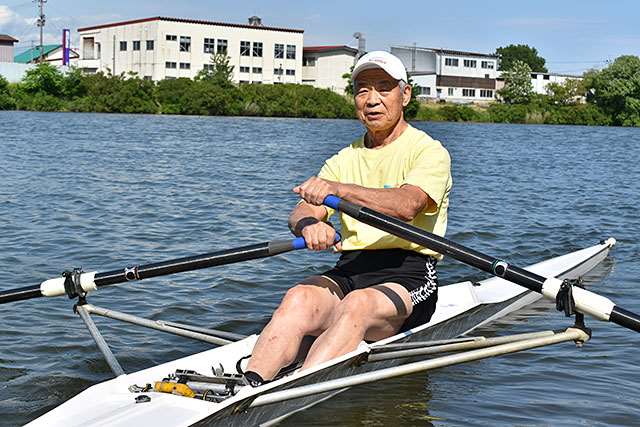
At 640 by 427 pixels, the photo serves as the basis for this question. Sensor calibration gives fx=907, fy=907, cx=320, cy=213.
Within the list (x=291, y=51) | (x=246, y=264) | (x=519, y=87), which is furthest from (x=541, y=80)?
(x=246, y=264)

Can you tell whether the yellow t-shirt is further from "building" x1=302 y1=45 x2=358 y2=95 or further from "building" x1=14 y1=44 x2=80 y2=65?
"building" x1=14 y1=44 x2=80 y2=65

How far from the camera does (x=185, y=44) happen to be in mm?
79250

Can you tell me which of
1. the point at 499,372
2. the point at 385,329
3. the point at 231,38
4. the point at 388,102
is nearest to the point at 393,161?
the point at 388,102

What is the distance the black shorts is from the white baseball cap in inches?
44.5

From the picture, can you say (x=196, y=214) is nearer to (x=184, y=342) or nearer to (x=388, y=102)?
(x=184, y=342)

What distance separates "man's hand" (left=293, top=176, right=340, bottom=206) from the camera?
5430 millimetres

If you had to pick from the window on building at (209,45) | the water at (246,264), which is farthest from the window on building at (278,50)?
the water at (246,264)

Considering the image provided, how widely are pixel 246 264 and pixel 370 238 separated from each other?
5302 millimetres

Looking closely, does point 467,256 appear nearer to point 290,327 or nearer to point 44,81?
point 290,327

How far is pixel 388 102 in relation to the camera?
5770mm

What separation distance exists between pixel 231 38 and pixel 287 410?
78.9 metres

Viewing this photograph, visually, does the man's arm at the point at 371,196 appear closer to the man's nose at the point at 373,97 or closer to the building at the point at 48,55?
the man's nose at the point at 373,97

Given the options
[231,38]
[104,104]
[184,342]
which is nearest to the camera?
[184,342]

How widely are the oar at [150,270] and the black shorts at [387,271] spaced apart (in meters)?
0.36
